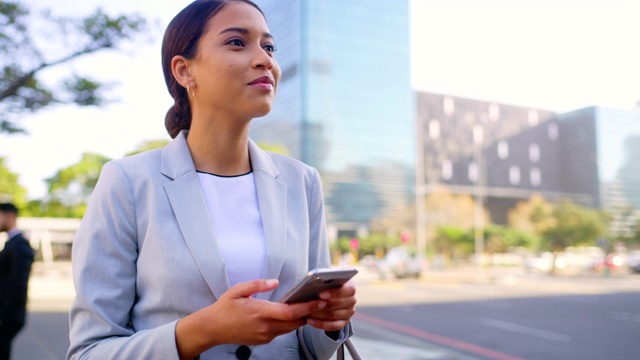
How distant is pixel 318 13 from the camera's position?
5103cm

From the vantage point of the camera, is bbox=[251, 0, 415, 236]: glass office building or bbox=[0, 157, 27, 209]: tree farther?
bbox=[251, 0, 415, 236]: glass office building

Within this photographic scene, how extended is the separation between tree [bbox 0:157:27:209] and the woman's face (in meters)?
34.4

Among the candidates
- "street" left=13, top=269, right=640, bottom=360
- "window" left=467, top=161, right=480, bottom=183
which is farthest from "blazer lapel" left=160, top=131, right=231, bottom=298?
"window" left=467, top=161, right=480, bottom=183

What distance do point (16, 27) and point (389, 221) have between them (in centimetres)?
4887

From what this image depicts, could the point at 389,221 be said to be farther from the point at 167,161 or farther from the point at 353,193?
the point at 167,161

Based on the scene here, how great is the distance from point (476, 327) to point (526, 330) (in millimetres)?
855

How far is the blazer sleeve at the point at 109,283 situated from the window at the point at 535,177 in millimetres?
68206

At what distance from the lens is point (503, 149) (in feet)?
205

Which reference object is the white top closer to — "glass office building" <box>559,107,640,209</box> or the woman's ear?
the woman's ear

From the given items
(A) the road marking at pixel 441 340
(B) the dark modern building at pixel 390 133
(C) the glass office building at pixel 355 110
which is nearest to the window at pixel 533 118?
(B) the dark modern building at pixel 390 133

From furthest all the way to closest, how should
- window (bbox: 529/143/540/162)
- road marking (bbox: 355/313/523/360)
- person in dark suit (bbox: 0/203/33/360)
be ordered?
window (bbox: 529/143/540/162) < road marking (bbox: 355/313/523/360) < person in dark suit (bbox: 0/203/33/360)

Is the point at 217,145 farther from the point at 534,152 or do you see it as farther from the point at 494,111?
the point at 534,152

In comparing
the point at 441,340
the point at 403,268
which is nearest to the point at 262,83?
the point at 441,340

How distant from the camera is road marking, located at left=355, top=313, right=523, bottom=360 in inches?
298
